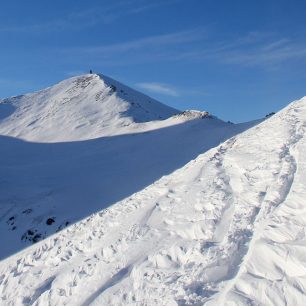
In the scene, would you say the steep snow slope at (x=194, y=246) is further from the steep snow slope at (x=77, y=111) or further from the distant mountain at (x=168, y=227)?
the steep snow slope at (x=77, y=111)

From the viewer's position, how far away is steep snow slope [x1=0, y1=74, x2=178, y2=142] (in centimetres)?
3762

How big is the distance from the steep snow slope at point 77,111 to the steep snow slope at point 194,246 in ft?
65.4

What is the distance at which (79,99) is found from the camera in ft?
163

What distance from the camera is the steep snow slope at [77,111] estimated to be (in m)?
37.6

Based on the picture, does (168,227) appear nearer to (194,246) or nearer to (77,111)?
(194,246)

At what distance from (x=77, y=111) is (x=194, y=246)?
124ft

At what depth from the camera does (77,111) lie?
1769 inches

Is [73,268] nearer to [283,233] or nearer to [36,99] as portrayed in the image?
[283,233]

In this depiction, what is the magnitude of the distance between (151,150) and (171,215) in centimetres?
1379

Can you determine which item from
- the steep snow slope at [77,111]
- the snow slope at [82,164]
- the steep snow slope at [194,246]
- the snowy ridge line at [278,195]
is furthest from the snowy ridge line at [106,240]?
the steep snow slope at [77,111]

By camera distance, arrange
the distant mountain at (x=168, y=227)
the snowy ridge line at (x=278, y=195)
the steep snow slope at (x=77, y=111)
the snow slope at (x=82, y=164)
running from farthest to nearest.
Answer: the steep snow slope at (x=77, y=111) < the snow slope at (x=82, y=164) < the snowy ridge line at (x=278, y=195) < the distant mountain at (x=168, y=227)

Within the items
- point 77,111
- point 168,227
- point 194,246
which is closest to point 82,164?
point 168,227

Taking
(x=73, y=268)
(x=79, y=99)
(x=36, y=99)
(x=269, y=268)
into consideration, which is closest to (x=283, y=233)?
(x=269, y=268)

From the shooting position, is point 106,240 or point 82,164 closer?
point 106,240
